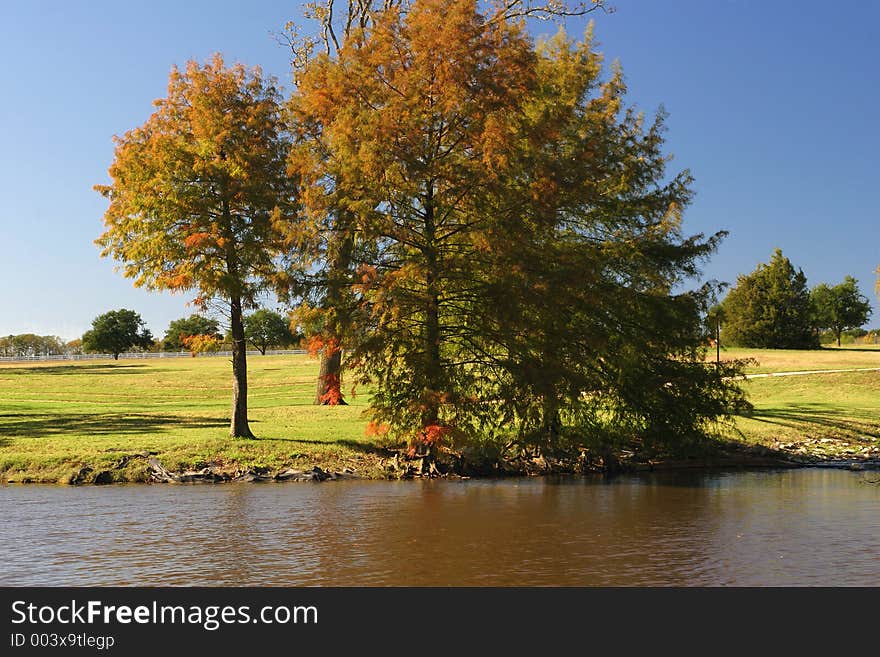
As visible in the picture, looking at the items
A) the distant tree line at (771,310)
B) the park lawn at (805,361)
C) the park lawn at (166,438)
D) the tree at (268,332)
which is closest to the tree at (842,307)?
the distant tree line at (771,310)

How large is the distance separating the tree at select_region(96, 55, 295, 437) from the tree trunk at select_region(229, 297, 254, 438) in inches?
42.9

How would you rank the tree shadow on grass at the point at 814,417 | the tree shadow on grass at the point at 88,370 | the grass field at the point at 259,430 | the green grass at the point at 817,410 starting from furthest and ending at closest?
the tree shadow on grass at the point at 88,370 → the tree shadow on grass at the point at 814,417 → the green grass at the point at 817,410 → the grass field at the point at 259,430

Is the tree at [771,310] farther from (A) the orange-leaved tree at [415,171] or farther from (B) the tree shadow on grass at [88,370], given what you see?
(A) the orange-leaved tree at [415,171]

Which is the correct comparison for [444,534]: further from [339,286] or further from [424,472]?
[339,286]

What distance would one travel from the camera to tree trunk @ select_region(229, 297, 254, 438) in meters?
26.1

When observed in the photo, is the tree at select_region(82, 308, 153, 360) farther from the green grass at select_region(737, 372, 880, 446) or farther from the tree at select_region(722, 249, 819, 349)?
the green grass at select_region(737, 372, 880, 446)

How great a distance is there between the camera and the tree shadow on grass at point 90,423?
2798cm

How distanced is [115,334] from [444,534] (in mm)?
122886

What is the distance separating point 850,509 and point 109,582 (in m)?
13.8

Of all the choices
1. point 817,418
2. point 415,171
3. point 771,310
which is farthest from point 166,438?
point 771,310

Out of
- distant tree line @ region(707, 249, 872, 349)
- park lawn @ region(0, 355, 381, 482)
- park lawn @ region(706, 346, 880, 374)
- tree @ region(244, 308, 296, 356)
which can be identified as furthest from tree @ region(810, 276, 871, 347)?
park lawn @ region(0, 355, 381, 482)

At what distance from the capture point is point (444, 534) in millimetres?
15227

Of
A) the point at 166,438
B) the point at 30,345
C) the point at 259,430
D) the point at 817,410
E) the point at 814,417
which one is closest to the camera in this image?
the point at 166,438

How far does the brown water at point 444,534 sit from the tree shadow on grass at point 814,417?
926 centimetres
